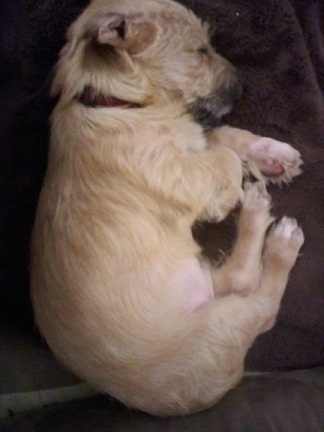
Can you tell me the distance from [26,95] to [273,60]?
3.51 ft

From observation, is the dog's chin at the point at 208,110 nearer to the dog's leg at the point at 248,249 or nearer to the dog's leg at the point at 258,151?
the dog's leg at the point at 258,151

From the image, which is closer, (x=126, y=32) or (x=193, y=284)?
(x=126, y=32)

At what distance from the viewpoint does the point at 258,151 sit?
2.44m

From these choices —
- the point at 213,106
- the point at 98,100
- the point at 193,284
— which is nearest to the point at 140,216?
the point at 193,284

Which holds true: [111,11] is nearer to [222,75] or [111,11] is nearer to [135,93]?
[135,93]

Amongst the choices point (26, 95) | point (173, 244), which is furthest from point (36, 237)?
point (26, 95)

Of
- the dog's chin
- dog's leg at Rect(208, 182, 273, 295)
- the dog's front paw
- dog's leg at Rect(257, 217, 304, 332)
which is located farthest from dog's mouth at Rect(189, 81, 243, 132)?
dog's leg at Rect(257, 217, 304, 332)

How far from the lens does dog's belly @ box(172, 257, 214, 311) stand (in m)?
2.15

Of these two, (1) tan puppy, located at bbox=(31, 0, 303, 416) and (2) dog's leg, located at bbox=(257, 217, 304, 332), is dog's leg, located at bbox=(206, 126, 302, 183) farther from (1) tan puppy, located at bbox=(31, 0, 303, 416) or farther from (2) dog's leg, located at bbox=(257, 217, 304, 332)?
(2) dog's leg, located at bbox=(257, 217, 304, 332)

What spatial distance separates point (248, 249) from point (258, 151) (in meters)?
0.41

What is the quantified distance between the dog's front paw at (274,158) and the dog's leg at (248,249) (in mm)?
74

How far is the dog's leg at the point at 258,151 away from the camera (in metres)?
2.44

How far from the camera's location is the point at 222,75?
91.1 inches

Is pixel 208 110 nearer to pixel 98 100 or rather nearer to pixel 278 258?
pixel 98 100
